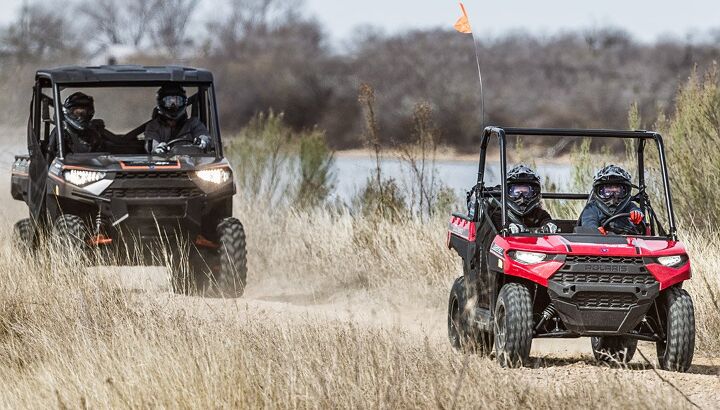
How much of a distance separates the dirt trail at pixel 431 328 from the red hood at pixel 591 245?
2.14 feet

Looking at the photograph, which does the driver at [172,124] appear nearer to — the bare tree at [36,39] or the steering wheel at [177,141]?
the steering wheel at [177,141]

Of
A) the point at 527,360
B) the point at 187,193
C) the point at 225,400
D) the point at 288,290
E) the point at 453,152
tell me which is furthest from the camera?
the point at 453,152

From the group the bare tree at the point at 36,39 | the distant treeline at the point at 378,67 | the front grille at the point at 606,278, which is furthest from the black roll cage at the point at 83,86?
the bare tree at the point at 36,39

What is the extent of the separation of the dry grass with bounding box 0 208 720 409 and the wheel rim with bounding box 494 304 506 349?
35cm

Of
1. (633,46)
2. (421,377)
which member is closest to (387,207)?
(421,377)

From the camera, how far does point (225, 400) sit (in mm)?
6887

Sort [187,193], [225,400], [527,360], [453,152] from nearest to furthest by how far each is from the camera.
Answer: [225,400]
[527,360]
[187,193]
[453,152]

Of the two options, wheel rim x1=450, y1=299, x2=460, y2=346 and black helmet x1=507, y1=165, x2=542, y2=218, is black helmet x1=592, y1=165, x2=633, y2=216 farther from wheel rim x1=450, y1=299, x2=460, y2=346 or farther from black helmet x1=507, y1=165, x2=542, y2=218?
wheel rim x1=450, y1=299, x2=460, y2=346

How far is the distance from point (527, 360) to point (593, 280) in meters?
0.59

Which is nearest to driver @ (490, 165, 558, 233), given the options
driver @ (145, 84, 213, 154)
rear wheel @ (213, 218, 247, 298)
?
rear wheel @ (213, 218, 247, 298)

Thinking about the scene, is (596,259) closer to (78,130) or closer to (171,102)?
(171,102)

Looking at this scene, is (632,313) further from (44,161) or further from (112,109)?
(112,109)

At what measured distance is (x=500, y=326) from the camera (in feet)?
28.3

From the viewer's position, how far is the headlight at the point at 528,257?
842 cm
